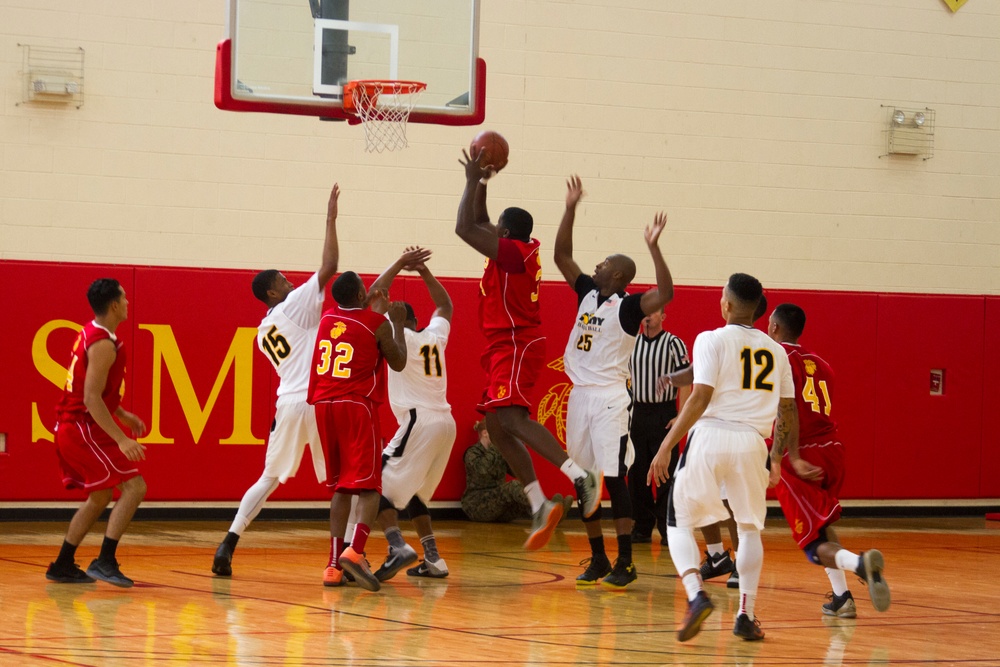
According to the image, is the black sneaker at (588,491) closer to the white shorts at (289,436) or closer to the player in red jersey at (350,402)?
the player in red jersey at (350,402)

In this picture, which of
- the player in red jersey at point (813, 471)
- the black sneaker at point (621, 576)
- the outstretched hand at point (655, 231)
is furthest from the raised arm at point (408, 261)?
the black sneaker at point (621, 576)

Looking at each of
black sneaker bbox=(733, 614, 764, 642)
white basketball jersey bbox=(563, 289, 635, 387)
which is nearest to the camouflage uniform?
white basketball jersey bbox=(563, 289, 635, 387)

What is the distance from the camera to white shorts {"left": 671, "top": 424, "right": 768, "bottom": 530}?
245 inches

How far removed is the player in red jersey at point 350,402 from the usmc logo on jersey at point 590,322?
1.22 metres

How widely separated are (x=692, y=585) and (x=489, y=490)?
19.5ft

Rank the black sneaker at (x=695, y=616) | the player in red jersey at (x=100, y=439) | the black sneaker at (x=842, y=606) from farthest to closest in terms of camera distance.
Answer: the player in red jersey at (x=100, y=439), the black sneaker at (x=842, y=606), the black sneaker at (x=695, y=616)

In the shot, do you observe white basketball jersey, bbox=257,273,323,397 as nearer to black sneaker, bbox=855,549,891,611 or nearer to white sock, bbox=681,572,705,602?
white sock, bbox=681,572,705,602

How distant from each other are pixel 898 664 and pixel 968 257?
952 centimetres

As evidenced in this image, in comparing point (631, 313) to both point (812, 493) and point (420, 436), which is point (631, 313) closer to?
point (812, 493)

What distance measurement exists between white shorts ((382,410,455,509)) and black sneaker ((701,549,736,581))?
1.93 metres

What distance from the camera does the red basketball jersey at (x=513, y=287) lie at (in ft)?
26.0

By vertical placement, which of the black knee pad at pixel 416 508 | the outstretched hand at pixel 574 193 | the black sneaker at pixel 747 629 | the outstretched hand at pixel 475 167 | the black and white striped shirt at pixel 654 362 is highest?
the outstretched hand at pixel 475 167

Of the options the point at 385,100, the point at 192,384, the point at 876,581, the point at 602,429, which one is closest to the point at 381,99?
the point at 385,100

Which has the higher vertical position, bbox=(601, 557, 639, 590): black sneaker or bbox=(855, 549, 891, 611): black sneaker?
bbox=(855, 549, 891, 611): black sneaker
